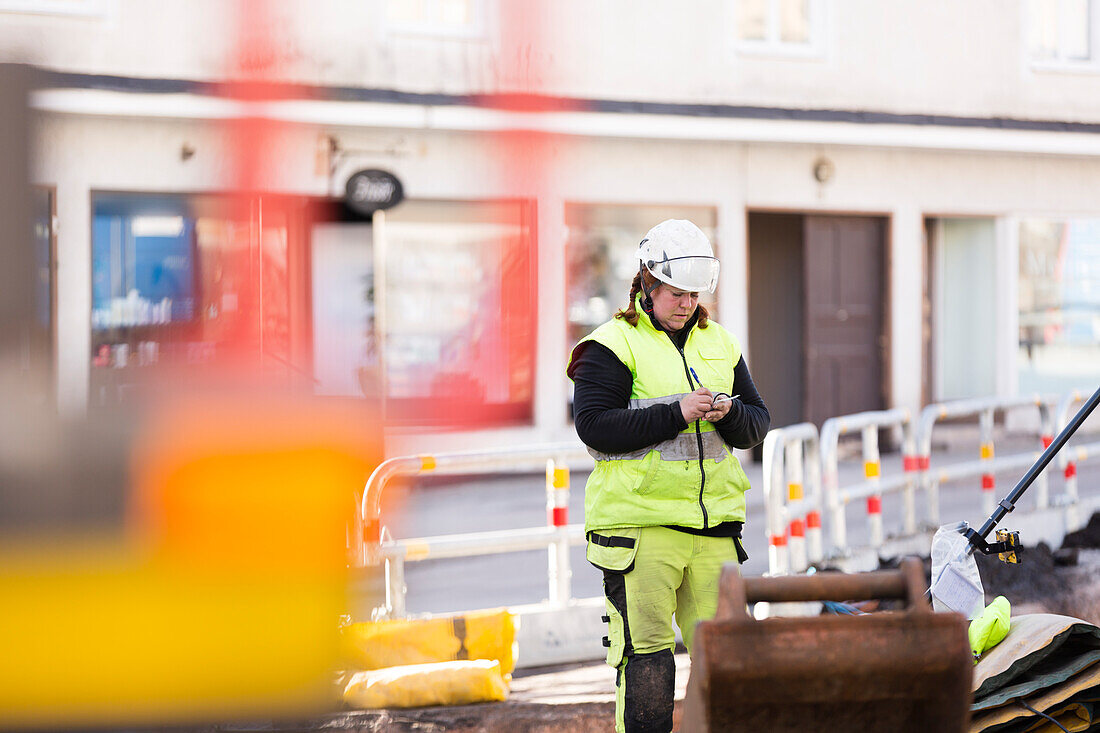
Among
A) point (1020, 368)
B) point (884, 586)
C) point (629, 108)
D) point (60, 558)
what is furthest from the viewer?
point (1020, 368)

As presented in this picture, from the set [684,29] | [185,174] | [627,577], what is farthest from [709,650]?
[684,29]

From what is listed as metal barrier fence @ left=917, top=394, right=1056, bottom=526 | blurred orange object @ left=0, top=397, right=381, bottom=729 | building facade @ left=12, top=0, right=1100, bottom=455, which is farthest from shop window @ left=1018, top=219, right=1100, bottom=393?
blurred orange object @ left=0, top=397, right=381, bottom=729

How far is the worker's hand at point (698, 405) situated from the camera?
357 cm

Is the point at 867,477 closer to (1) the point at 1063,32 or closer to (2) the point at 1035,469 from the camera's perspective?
(2) the point at 1035,469

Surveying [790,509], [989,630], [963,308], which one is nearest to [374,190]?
[790,509]

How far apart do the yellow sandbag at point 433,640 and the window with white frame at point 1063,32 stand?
11016 millimetres

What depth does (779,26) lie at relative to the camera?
510 inches

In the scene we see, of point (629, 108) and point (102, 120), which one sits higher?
point (629, 108)

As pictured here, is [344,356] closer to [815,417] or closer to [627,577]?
[627,577]

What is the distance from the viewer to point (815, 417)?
13.4m

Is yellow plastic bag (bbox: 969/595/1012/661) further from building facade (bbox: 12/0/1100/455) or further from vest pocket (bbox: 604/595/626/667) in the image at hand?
building facade (bbox: 12/0/1100/455)

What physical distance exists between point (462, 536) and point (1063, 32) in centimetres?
1145

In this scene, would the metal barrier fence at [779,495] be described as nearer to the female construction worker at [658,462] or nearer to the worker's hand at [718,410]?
the female construction worker at [658,462]

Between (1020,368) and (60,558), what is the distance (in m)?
12.3
